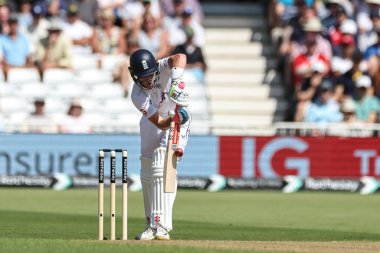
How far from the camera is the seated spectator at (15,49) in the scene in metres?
23.2

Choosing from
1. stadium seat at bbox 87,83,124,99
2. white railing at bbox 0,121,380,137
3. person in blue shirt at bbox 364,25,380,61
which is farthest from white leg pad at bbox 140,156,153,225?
person in blue shirt at bbox 364,25,380,61

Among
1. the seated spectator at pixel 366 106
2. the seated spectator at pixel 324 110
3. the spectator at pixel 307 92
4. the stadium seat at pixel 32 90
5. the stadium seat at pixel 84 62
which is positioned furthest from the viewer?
the stadium seat at pixel 84 62

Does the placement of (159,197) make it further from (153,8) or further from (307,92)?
(153,8)

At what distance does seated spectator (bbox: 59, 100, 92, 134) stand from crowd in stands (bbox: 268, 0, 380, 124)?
424cm

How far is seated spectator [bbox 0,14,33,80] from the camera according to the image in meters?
23.2

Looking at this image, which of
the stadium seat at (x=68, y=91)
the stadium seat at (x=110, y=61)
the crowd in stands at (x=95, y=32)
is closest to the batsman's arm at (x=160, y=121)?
the crowd in stands at (x=95, y=32)

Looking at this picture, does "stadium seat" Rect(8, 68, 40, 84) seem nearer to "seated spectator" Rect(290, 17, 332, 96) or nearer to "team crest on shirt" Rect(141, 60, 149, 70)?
"seated spectator" Rect(290, 17, 332, 96)

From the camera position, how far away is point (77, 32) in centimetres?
2406

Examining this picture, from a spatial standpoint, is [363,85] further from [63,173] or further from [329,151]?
[63,173]

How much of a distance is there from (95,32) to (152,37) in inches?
46.8

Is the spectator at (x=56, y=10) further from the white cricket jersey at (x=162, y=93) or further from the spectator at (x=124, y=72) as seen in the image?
the white cricket jersey at (x=162, y=93)

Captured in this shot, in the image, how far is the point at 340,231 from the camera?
13.8 metres

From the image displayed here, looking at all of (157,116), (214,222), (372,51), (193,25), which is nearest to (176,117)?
(157,116)

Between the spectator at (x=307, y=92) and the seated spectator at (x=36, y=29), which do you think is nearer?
the spectator at (x=307, y=92)
